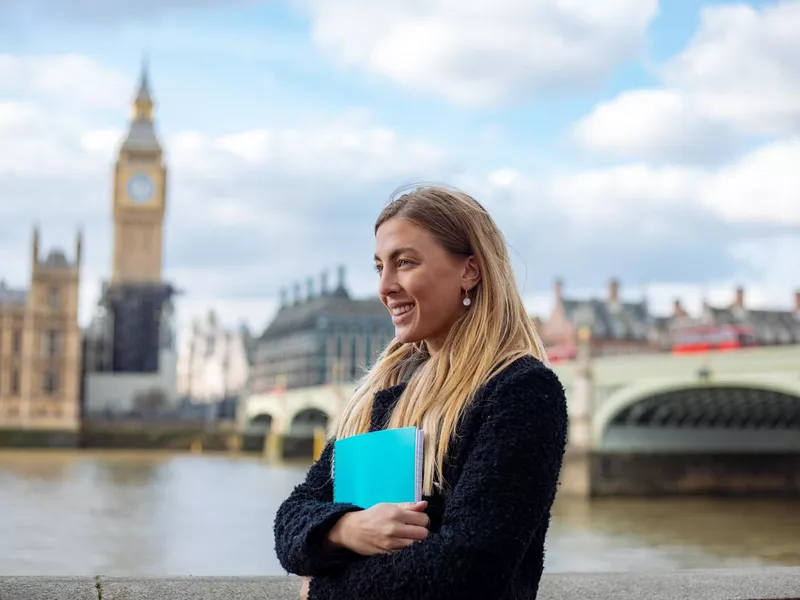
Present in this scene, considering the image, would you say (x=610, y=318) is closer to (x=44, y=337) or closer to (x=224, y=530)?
(x=44, y=337)

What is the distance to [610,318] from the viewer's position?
46.7 m

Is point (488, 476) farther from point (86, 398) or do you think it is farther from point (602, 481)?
point (86, 398)

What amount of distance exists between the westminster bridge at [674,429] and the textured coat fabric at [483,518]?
58.7ft

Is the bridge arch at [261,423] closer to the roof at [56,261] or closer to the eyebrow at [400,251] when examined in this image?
the roof at [56,261]

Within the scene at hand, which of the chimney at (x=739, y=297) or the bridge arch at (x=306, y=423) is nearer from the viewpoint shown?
the bridge arch at (x=306, y=423)

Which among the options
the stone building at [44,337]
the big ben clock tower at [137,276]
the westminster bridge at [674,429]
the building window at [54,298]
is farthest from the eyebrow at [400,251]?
the big ben clock tower at [137,276]

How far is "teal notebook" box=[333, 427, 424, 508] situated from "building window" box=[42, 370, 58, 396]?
1968 inches

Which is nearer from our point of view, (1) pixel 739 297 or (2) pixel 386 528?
(2) pixel 386 528

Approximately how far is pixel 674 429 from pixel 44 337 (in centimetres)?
3475

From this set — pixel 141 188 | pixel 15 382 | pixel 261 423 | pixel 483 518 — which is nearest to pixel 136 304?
pixel 141 188

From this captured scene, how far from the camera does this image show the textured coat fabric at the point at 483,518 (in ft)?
4.14

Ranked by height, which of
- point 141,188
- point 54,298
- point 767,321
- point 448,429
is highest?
point 141,188

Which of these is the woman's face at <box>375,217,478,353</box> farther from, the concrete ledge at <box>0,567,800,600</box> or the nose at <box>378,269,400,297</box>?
the concrete ledge at <box>0,567,800,600</box>

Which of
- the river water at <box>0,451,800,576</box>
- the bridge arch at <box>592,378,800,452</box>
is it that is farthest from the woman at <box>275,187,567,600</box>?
the bridge arch at <box>592,378,800,452</box>
